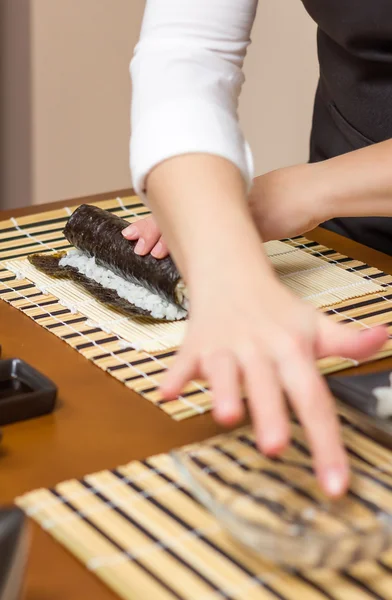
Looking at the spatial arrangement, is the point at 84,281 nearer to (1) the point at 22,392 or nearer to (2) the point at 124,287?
(2) the point at 124,287

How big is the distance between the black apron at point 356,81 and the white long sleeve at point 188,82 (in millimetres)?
163

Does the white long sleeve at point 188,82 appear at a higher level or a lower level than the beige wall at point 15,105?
higher

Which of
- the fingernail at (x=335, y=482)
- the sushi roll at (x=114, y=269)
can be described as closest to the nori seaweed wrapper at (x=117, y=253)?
the sushi roll at (x=114, y=269)

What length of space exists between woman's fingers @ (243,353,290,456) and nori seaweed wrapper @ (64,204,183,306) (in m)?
0.44

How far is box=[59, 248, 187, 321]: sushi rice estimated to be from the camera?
1192 millimetres

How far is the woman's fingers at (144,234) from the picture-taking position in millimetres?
1259

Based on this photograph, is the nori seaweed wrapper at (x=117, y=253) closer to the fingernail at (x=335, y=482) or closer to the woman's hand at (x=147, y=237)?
the woman's hand at (x=147, y=237)

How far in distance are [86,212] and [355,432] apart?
2.08ft

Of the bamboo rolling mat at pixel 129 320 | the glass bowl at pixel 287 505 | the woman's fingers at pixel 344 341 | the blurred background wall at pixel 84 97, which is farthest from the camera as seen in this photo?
the blurred background wall at pixel 84 97

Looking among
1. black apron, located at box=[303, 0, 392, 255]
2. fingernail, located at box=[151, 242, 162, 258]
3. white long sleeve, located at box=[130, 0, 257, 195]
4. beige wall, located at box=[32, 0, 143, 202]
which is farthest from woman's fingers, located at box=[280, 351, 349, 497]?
beige wall, located at box=[32, 0, 143, 202]

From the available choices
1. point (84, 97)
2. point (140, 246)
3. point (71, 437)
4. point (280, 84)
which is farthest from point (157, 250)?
point (84, 97)

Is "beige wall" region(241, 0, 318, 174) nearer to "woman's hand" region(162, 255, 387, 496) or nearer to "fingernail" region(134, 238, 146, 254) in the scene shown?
"fingernail" region(134, 238, 146, 254)

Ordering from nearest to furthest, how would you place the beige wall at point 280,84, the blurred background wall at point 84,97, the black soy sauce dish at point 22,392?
the black soy sauce dish at point 22,392
the beige wall at point 280,84
the blurred background wall at point 84,97

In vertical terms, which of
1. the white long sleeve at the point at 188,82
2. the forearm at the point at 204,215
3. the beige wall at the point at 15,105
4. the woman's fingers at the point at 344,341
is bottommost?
the beige wall at the point at 15,105
